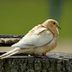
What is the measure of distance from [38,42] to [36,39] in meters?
0.03

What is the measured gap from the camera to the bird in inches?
198

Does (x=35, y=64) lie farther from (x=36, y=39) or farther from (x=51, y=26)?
(x=51, y=26)

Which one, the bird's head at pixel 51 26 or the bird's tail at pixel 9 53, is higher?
the bird's head at pixel 51 26

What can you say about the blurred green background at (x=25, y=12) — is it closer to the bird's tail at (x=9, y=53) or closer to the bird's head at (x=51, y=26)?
the bird's head at (x=51, y=26)

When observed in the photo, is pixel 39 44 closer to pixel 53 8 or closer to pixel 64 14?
pixel 53 8

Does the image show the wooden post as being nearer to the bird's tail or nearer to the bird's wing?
the bird's tail

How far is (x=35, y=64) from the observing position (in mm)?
4723

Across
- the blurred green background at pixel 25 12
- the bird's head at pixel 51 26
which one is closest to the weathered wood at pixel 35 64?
the bird's head at pixel 51 26

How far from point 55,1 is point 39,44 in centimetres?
1030

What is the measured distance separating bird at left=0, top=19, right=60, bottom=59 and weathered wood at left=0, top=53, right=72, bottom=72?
0.76ft

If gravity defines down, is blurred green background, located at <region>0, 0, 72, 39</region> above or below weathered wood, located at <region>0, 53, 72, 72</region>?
above

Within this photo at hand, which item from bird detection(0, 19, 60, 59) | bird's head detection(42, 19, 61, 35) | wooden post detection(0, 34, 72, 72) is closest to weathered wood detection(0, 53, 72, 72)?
wooden post detection(0, 34, 72, 72)

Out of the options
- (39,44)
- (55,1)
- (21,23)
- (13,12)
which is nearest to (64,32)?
(55,1)

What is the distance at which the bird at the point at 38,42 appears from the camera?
504 cm
